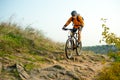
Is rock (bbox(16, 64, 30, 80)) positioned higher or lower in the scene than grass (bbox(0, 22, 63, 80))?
lower

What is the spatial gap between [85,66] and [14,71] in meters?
3.61

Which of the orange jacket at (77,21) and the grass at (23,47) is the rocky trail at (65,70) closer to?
the grass at (23,47)

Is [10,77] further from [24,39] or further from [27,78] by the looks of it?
[24,39]

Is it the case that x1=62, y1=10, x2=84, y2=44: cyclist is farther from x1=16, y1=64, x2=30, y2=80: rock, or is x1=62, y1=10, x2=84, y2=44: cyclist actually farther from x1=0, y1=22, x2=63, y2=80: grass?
x1=16, y1=64, x2=30, y2=80: rock

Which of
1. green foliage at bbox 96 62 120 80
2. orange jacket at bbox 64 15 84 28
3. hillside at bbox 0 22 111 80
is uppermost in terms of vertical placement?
orange jacket at bbox 64 15 84 28

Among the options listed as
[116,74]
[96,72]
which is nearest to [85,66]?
[96,72]

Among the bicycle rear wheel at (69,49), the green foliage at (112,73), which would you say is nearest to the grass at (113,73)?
the green foliage at (112,73)

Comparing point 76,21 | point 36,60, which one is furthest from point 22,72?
point 76,21

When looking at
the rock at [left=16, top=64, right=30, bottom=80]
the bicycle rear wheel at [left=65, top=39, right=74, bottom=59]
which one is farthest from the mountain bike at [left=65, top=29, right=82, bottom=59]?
the rock at [left=16, top=64, right=30, bottom=80]

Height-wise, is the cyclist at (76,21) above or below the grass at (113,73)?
above

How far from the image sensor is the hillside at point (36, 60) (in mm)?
13016

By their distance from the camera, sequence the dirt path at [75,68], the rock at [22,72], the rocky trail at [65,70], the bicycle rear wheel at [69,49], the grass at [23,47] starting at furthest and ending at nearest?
the bicycle rear wheel at [69,49], the grass at [23,47], the dirt path at [75,68], the rocky trail at [65,70], the rock at [22,72]

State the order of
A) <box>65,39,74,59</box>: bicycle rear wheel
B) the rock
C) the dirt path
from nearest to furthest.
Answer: the rock, the dirt path, <box>65,39,74,59</box>: bicycle rear wheel

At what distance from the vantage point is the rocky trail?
12.9 metres
